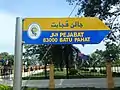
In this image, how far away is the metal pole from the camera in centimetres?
387

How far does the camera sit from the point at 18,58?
3928 millimetres

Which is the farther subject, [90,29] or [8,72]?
[8,72]

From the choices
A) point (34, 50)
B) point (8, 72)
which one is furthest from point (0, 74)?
point (34, 50)

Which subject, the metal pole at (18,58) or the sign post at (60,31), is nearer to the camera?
the metal pole at (18,58)

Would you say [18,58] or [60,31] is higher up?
[60,31]

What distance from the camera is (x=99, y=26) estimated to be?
13.4 feet

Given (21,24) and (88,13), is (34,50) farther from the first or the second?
(21,24)

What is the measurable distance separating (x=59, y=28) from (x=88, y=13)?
14.1m

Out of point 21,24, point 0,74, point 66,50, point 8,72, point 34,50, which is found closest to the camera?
point 21,24

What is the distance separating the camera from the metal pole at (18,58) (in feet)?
12.7

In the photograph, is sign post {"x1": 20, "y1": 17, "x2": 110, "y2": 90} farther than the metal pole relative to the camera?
Yes

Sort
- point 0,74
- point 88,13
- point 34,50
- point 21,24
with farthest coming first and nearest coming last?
point 0,74, point 34,50, point 88,13, point 21,24

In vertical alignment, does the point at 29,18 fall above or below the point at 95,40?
above

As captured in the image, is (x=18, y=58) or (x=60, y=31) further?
(x=60, y=31)
